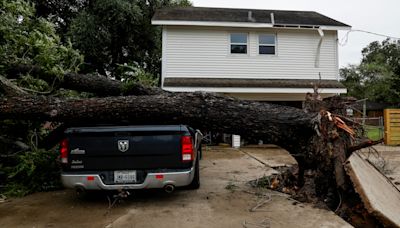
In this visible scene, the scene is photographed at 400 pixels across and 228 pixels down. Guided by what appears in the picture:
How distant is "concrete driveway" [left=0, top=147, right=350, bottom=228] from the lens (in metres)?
4.08

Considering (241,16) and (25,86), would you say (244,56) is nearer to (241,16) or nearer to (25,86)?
(241,16)

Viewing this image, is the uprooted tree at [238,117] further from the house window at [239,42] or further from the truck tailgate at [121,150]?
the house window at [239,42]

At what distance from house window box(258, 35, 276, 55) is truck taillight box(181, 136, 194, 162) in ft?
33.5

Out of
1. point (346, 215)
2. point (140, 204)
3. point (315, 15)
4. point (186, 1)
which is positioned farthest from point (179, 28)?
point (346, 215)

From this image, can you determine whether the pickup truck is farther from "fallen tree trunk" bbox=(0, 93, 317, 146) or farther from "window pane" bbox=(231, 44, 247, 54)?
"window pane" bbox=(231, 44, 247, 54)

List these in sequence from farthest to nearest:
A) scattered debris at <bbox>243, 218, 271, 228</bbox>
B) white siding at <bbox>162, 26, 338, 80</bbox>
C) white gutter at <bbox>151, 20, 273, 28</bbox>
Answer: white siding at <bbox>162, 26, 338, 80</bbox> < white gutter at <bbox>151, 20, 273, 28</bbox> < scattered debris at <bbox>243, 218, 271, 228</bbox>

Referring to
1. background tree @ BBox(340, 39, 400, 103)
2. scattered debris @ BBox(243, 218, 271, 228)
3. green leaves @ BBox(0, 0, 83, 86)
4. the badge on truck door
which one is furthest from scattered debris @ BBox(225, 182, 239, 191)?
background tree @ BBox(340, 39, 400, 103)

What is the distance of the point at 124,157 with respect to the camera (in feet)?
15.2

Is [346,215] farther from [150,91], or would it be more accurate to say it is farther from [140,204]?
[150,91]

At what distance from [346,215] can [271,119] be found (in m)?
1.71

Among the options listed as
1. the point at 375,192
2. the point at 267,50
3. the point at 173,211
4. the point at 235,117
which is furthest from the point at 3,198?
the point at 267,50

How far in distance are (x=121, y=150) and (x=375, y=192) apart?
3505 millimetres

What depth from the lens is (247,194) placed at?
5.52 metres

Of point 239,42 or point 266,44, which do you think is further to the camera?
point 266,44
